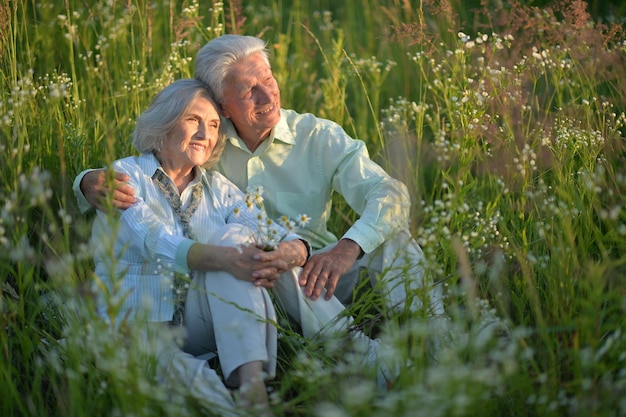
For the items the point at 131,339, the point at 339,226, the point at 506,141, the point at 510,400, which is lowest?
the point at 339,226

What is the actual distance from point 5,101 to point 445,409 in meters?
2.90

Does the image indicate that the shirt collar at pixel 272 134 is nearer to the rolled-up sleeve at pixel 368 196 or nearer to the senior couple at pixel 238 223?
the senior couple at pixel 238 223

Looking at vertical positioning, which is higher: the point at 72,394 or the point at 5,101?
the point at 5,101

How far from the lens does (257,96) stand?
3533 mm

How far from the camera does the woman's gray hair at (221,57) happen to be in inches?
140

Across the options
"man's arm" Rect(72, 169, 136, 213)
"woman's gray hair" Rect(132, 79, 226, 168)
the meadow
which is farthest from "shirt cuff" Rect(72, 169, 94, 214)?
"woman's gray hair" Rect(132, 79, 226, 168)

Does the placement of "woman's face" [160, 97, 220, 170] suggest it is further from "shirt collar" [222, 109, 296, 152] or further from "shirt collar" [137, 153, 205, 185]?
"shirt collar" [222, 109, 296, 152]

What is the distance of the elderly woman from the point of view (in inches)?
107

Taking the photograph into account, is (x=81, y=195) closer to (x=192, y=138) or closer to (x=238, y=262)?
(x=192, y=138)

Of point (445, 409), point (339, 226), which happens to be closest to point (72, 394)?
point (445, 409)

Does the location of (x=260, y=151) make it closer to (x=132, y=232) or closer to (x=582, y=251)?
(x=132, y=232)

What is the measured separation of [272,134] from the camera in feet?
11.9

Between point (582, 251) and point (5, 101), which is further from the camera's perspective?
point (5, 101)

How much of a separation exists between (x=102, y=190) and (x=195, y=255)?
0.59m
